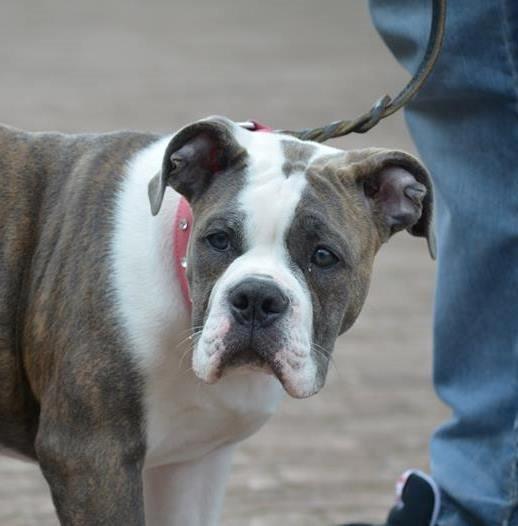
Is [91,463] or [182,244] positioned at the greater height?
[182,244]

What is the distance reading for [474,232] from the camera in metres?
3.86

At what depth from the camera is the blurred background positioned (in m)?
5.08

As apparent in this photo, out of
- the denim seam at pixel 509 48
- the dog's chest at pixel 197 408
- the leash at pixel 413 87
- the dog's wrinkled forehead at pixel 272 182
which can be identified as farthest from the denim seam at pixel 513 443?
the dog's chest at pixel 197 408

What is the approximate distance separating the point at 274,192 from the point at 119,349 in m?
0.51

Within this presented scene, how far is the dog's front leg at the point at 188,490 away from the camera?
12.7 feet

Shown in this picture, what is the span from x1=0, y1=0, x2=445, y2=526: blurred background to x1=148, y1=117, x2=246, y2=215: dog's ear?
3.09 ft

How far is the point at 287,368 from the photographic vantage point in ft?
10.4

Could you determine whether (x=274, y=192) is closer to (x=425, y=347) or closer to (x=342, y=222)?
(x=342, y=222)

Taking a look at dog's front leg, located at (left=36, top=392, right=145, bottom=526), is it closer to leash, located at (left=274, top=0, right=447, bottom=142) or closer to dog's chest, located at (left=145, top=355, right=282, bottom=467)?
dog's chest, located at (left=145, top=355, right=282, bottom=467)

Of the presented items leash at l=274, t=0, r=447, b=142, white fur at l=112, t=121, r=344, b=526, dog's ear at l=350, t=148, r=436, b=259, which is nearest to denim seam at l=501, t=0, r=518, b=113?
leash at l=274, t=0, r=447, b=142

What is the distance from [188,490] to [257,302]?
0.96 meters

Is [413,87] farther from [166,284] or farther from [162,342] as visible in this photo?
[162,342]

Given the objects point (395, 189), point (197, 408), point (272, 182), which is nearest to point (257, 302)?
point (272, 182)

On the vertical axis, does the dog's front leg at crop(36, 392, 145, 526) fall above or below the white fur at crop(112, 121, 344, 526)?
below
